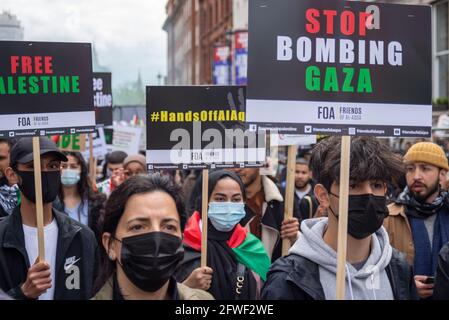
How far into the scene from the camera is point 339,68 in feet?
11.6

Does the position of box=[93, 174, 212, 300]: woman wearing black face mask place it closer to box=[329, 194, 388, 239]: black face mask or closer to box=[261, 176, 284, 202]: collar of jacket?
box=[329, 194, 388, 239]: black face mask

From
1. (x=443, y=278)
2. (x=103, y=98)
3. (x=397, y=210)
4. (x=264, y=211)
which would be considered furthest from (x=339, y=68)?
(x=103, y=98)

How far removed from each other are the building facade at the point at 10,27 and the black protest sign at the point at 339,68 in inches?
97.7

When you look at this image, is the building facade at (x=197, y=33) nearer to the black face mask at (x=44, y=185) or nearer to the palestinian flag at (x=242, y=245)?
the palestinian flag at (x=242, y=245)

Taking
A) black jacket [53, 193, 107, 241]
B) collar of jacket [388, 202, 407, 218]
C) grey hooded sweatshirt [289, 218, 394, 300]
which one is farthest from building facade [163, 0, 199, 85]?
grey hooded sweatshirt [289, 218, 394, 300]

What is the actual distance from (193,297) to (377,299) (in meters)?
0.86

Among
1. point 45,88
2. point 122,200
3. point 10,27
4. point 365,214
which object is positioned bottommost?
point 365,214

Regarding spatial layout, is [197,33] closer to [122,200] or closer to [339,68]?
[339,68]

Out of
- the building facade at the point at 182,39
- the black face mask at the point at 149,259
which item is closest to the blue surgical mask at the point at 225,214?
the black face mask at the point at 149,259

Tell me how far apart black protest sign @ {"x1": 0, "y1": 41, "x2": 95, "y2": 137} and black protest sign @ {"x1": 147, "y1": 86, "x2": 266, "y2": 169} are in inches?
25.6

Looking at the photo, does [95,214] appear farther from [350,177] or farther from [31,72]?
[350,177]

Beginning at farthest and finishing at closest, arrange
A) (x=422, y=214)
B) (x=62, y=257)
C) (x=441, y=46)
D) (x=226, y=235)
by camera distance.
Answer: (x=441, y=46)
(x=226, y=235)
(x=422, y=214)
(x=62, y=257)

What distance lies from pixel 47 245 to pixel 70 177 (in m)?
2.41

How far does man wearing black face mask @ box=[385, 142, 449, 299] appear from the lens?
16.0ft
